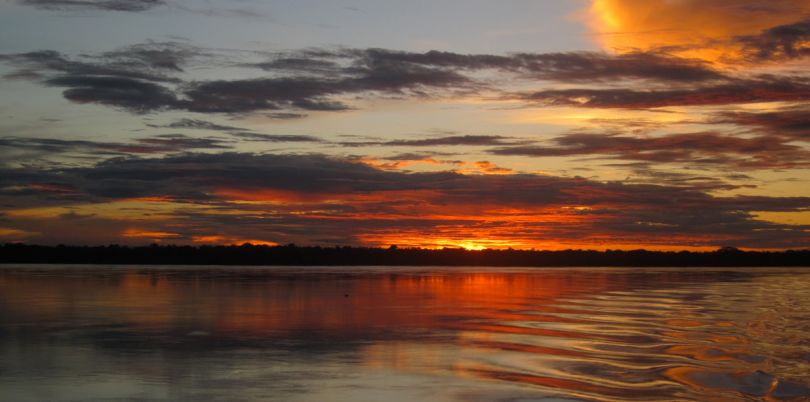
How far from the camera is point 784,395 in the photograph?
12.9 metres

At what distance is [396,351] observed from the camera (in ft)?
57.6

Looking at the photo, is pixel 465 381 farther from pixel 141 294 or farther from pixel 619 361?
pixel 141 294

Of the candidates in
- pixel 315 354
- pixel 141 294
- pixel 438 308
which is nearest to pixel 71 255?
pixel 141 294

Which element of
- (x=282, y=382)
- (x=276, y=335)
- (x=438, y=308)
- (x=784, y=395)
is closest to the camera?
(x=784, y=395)

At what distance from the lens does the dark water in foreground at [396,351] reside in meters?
13.3

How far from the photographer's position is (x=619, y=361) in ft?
53.6

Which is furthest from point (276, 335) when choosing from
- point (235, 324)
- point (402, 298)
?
point (402, 298)

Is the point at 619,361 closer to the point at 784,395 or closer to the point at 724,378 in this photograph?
the point at 724,378

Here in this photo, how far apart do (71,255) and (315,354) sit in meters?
132

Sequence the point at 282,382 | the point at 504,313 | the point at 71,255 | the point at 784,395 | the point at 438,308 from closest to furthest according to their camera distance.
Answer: the point at 784,395 → the point at 282,382 → the point at 504,313 → the point at 438,308 → the point at 71,255

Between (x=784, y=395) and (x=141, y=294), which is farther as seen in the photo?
(x=141, y=294)

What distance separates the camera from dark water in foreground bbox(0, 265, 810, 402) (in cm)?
→ 1327

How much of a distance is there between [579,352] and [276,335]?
7059 millimetres

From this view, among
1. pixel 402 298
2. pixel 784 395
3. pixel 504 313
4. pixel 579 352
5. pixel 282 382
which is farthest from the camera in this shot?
pixel 402 298
